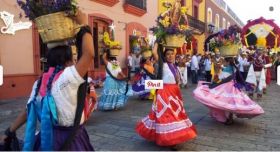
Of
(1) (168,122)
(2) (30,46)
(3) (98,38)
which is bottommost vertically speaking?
(1) (168,122)

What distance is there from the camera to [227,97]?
5.90m

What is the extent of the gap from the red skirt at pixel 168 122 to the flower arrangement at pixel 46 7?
2.62 meters

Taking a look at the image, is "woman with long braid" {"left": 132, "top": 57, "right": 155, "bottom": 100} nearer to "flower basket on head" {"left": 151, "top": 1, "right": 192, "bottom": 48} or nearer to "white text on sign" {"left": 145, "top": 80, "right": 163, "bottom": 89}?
"flower basket on head" {"left": 151, "top": 1, "right": 192, "bottom": 48}

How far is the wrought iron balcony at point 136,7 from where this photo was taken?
580 inches

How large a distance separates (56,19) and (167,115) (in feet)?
8.90

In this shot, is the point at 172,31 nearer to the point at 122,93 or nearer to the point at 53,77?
the point at 53,77

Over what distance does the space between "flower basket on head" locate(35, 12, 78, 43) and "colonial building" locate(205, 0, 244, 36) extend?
Result: 80.0 feet

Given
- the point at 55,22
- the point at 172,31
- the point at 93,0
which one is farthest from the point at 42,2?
the point at 93,0

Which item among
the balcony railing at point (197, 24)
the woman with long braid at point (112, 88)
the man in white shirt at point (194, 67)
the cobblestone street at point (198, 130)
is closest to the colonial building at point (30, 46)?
the cobblestone street at point (198, 130)

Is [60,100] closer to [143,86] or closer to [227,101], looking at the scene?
[227,101]

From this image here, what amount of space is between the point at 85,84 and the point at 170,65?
9.25 ft

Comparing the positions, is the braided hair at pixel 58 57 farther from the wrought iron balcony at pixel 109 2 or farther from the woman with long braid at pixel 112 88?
the wrought iron balcony at pixel 109 2

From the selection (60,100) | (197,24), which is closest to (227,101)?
(60,100)

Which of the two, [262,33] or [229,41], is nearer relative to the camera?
[229,41]
